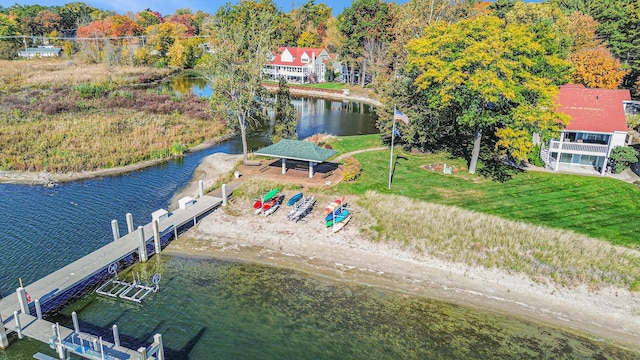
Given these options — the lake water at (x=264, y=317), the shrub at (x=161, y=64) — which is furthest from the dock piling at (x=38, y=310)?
the shrub at (x=161, y=64)

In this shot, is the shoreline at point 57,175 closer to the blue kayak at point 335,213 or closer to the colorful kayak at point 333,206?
the colorful kayak at point 333,206

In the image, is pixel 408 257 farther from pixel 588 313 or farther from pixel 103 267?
pixel 103 267

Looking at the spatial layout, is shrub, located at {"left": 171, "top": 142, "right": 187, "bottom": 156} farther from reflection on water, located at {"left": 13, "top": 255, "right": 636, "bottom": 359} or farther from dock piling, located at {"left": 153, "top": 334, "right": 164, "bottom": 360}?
dock piling, located at {"left": 153, "top": 334, "right": 164, "bottom": 360}

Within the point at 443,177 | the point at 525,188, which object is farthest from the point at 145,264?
the point at 525,188

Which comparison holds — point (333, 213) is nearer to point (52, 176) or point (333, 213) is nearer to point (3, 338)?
point (3, 338)

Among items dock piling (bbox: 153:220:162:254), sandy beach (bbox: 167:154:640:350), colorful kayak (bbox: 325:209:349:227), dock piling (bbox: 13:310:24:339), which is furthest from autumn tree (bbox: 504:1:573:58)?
dock piling (bbox: 13:310:24:339)
